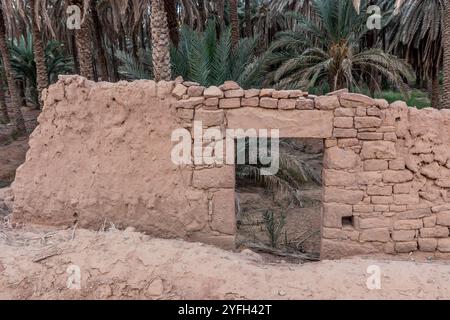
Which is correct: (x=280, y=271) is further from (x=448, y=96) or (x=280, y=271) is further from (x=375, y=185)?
(x=448, y=96)

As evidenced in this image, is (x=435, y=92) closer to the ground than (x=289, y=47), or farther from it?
closer to the ground

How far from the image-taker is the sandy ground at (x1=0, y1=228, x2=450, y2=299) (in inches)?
174

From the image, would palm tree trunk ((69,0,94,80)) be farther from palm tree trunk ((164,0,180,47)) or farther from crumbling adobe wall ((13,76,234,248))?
crumbling adobe wall ((13,76,234,248))

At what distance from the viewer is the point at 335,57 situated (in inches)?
415

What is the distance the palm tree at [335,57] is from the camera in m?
10.3

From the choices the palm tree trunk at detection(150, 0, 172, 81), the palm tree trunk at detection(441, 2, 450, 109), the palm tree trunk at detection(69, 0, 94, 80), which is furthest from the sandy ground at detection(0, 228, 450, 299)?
the palm tree trunk at detection(441, 2, 450, 109)

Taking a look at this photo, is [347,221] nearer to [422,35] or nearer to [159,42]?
[159,42]

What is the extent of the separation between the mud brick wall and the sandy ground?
1.53 feet

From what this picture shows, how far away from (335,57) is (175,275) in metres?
7.88

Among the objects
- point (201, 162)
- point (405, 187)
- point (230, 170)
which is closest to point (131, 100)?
point (201, 162)

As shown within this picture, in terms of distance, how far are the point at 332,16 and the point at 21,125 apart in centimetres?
1131

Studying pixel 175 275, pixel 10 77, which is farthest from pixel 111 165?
pixel 10 77

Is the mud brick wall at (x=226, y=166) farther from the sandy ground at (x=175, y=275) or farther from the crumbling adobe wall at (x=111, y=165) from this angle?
the sandy ground at (x=175, y=275)

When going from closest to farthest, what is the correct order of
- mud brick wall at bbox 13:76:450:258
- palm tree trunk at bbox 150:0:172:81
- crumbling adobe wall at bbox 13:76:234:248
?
mud brick wall at bbox 13:76:450:258, crumbling adobe wall at bbox 13:76:234:248, palm tree trunk at bbox 150:0:172:81
